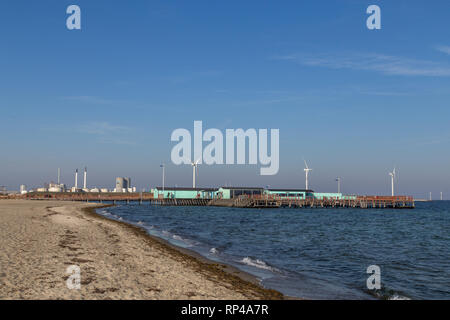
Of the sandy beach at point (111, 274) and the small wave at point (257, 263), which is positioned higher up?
the sandy beach at point (111, 274)

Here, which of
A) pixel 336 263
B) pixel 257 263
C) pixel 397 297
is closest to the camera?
pixel 397 297

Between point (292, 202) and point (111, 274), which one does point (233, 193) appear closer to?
point (292, 202)

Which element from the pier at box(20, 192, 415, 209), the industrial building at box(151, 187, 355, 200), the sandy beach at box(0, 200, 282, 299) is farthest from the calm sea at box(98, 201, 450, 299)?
the industrial building at box(151, 187, 355, 200)

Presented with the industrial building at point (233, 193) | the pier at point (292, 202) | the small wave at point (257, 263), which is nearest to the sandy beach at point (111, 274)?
the small wave at point (257, 263)

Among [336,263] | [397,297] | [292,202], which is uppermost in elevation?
[397,297]

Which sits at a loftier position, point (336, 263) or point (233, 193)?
point (336, 263)

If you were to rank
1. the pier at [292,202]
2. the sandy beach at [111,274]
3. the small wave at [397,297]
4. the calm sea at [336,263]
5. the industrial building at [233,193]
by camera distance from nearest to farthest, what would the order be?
the sandy beach at [111,274]
the small wave at [397,297]
the calm sea at [336,263]
the pier at [292,202]
the industrial building at [233,193]

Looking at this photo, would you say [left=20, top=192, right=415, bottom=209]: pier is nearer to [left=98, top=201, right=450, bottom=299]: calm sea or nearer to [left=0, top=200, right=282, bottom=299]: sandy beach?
[left=98, top=201, right=450, bottom=299]: calm sea

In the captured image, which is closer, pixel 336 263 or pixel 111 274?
pixel 111 274

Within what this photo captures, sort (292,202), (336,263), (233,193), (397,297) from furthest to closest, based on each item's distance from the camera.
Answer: (233,193)
(292,202)
(336,263)
(397,297)

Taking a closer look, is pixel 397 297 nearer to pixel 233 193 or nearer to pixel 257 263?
pixel 257 263

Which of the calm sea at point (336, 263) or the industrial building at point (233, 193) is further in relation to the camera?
the industrial building at point (233, 193)

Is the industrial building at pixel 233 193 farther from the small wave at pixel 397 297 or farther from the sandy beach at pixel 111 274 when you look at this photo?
the small wave at pixel 397 297

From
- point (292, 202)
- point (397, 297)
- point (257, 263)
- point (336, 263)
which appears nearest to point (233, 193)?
point (292, 202)
